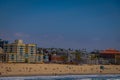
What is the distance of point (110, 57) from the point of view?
38781 millimetres

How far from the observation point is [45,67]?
2553 cm

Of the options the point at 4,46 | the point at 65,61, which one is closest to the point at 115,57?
the point at 65,61

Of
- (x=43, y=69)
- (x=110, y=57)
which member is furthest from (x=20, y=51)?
(x=110, y=57)

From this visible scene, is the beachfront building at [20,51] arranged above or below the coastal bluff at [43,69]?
above

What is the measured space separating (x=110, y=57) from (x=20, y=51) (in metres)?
12.5

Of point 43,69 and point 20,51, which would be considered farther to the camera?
point 20,51

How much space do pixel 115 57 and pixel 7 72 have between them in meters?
19.0

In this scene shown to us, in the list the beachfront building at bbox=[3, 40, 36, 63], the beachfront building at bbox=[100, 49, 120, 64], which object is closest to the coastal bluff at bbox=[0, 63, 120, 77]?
the beachfront building at bbox=[3, 40, 36, 63]

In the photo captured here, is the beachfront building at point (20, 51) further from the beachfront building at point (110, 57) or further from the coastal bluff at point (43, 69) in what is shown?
the beachfront building at point (110, 57)

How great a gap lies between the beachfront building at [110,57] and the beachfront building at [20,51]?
329 inches

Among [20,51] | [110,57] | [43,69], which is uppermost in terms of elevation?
[20,51]

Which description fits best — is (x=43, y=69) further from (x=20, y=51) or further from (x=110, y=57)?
(x=110, y=57)

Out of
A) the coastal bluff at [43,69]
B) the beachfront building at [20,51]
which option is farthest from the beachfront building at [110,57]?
the beachfront building at [20,51]

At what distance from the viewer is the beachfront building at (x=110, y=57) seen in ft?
119
